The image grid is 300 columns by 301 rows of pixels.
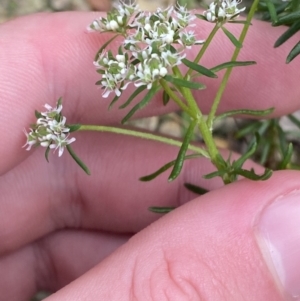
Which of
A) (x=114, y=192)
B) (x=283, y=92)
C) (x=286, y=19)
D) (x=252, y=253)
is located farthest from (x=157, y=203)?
(x=286, y=19)

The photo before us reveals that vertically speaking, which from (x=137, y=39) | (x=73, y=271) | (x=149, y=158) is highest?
(x=137, y=39)

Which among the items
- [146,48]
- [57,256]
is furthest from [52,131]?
[57,256]

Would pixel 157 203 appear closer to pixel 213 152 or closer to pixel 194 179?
pixel 194 179

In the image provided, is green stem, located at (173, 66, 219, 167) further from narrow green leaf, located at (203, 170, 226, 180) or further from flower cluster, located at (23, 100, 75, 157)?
flower cluster, located at (23, 100, 75, 157)

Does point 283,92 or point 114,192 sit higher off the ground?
point 283,92

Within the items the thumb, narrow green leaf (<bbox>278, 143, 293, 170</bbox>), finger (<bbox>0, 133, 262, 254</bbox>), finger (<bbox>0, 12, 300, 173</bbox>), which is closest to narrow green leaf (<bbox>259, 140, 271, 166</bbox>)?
finger (<bbox>0, 133, 262, 254</bbox>)

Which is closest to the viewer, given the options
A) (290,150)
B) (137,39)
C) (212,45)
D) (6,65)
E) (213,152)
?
(137,39)

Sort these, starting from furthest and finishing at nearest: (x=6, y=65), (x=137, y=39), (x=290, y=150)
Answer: (x=6, y=65) < (x=290, y=150) < (x=137, y=39)
